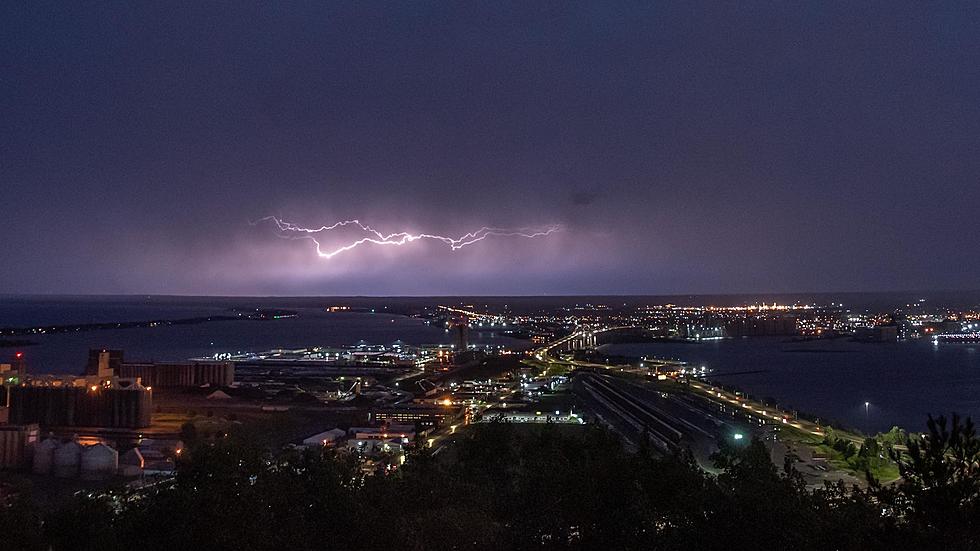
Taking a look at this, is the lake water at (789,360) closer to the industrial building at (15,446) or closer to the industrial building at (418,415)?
the industrial building at (418,415)

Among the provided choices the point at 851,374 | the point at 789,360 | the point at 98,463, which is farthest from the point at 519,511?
the point at 789,360

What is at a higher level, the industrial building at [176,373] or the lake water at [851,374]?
the industrial building at [176,373]

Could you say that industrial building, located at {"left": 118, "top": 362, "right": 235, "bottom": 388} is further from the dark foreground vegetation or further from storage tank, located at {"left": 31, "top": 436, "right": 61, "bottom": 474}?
the dark foreground vegetation

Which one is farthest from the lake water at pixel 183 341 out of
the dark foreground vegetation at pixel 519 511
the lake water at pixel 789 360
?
the dark foreground vegetation at pixel 519 511

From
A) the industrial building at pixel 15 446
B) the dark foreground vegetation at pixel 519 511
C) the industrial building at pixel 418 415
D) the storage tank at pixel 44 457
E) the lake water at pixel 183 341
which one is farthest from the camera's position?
the lake water at pixel 183 341

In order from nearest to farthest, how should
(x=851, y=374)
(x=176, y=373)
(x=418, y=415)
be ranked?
(x=418, y=415)
(x=176, y=373)
(x=851, y=374)

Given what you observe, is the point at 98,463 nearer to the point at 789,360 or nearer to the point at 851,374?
the point at 851,374

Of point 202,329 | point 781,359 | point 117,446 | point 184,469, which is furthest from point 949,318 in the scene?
Answer: point 184,469
